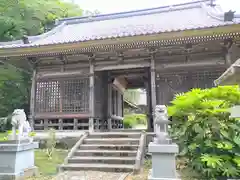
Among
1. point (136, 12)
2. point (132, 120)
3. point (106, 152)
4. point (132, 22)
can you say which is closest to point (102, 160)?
point (106, 152)

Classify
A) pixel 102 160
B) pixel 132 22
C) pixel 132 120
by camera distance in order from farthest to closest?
pixel 132 120, pixel 132 22, pixel 102 160

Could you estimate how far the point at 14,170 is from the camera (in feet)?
16.3

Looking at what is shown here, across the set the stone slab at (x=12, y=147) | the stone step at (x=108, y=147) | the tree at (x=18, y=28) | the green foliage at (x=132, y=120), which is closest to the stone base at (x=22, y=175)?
the stone slab at (x=12, y=147)

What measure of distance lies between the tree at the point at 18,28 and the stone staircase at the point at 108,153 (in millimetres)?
6582

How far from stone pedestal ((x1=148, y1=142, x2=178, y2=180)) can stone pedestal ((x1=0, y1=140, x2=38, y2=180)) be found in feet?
10.0

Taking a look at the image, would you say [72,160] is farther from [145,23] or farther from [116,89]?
[145,23]

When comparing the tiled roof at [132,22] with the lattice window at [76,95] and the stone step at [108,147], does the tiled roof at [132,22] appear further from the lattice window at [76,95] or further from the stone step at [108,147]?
the stone step at [108,147]

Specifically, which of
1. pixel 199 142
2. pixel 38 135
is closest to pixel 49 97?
pixel 38 135

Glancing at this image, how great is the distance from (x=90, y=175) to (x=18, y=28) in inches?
447

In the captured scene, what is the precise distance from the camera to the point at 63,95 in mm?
9320

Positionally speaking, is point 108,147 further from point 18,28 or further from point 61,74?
point 18,28

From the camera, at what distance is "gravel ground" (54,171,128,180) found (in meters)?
5.08

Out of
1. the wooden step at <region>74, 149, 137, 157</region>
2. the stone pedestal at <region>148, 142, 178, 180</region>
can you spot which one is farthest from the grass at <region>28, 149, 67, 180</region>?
the stone pedestal at <region>148, 142, 178, 180</region>

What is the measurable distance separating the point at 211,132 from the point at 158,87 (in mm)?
4041
